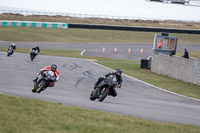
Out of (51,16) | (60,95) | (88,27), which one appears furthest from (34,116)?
(51,16)

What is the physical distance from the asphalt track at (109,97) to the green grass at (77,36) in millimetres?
34235

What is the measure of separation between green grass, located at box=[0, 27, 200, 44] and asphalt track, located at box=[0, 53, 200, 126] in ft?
112

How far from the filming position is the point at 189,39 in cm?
6881

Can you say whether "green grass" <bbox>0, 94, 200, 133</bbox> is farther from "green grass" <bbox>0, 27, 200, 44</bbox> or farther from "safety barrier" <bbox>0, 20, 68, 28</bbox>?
"safety barrier" <bbox>0, 20, 68, 28</bbox>

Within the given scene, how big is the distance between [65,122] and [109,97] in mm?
7420

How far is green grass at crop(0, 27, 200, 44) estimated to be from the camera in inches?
2406

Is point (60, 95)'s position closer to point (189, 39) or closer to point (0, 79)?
point (0, 79)

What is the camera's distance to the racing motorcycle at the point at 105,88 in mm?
14648

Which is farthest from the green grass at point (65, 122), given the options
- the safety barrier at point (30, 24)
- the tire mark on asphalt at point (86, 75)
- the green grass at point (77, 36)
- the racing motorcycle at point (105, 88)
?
the safety barrier at point (30, 24)

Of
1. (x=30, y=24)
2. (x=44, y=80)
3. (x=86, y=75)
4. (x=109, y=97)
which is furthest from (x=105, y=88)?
(x=30, y=24)

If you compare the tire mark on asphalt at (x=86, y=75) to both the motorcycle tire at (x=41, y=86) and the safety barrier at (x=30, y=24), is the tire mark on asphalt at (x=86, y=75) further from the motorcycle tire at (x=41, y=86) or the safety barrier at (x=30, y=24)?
the safety barrier at (x=30, y=24)

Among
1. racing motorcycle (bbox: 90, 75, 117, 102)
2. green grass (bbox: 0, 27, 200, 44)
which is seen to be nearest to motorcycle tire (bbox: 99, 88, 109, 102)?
racing motorcycle (bbox: 90, 75, 117, 102)

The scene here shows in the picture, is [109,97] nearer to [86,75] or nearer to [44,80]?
[44,80]

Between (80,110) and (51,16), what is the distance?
8499 centimetres
